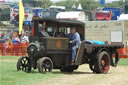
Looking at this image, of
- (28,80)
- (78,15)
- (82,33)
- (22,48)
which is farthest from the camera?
(78,15)

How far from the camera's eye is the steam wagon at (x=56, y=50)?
14.2 metres

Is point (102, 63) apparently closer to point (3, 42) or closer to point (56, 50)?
point (56, 50)

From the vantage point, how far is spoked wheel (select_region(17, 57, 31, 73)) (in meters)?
14.7

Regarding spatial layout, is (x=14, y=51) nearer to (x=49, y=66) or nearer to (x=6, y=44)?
(x=6, y=44)

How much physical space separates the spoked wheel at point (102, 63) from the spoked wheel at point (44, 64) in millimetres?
1969

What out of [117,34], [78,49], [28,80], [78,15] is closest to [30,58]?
[78,49]

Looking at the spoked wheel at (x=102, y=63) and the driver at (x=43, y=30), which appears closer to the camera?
the driver at (x=43, y=30)

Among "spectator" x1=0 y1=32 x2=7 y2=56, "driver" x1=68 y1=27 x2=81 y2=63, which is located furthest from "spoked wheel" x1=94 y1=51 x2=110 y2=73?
"spectator" x1=0 y1=32 x2=7 y2=56

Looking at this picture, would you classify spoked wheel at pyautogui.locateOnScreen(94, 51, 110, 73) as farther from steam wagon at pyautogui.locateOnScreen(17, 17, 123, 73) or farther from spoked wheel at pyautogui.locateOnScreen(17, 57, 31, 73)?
spoked wheel at pyautogui.locateOnScreen(17, 57, 31, 73)

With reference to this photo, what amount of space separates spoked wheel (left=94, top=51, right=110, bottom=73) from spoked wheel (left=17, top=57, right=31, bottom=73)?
8.42 ft

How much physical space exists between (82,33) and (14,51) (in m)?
15.4

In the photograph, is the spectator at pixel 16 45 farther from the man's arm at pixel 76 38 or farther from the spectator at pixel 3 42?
the man's arm at pixel 76 38

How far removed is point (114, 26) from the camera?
31.7m

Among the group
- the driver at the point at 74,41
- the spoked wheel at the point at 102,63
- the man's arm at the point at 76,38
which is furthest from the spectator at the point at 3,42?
the man's arm at the point at 76,38
